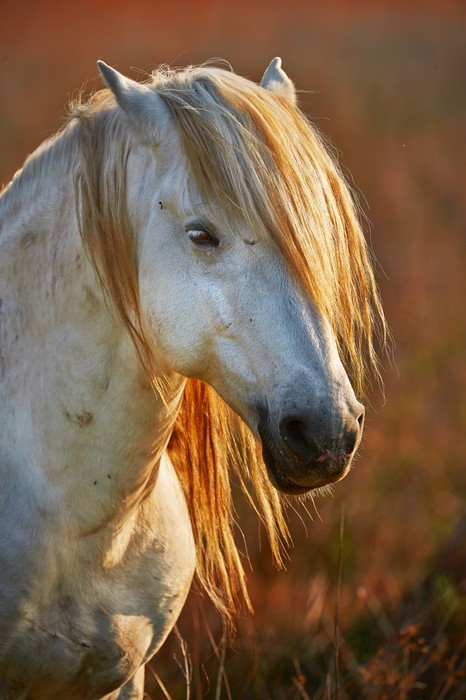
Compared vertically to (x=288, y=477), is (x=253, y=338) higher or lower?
higher

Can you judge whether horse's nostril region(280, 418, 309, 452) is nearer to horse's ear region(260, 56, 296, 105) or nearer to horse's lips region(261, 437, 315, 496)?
horse's lips region(261, 437, 315, 496)

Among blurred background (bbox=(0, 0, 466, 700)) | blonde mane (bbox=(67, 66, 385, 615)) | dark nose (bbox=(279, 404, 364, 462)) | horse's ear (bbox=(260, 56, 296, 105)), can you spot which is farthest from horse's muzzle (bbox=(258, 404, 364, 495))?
horse's ear (bbox=(260, 56, 296, 105))

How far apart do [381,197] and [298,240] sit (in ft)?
32.6

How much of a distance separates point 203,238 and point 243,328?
23 centimetres

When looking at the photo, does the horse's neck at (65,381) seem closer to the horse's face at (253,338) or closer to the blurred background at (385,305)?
the horse's face at (253,338)

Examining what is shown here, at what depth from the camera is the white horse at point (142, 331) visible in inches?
73.2

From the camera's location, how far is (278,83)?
2.36 metres

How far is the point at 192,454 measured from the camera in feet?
8.18

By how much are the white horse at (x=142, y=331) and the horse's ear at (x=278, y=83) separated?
1 cm

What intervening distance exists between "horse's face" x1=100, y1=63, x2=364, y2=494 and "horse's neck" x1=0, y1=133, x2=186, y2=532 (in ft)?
0.54

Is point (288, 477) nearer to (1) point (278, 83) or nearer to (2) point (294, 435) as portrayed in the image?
(2) point (294, 435)

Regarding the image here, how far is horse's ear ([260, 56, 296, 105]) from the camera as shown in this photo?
231 cm

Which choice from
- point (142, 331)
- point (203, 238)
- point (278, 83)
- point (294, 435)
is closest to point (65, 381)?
point (142, 331)

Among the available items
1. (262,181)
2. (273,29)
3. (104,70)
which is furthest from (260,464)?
(273,29)
